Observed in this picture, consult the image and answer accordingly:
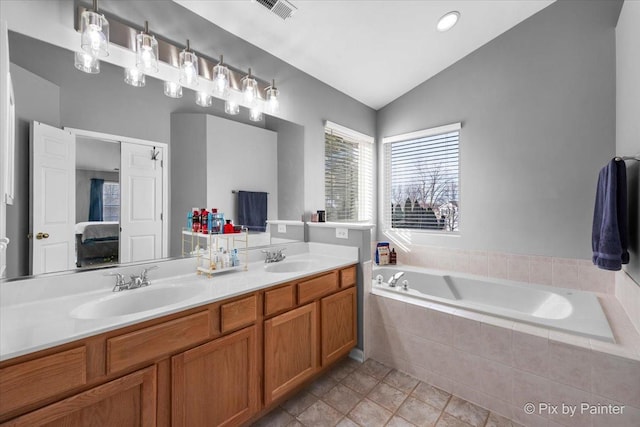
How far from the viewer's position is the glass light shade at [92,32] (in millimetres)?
1402

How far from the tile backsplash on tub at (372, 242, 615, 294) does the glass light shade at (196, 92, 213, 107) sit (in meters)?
2.64

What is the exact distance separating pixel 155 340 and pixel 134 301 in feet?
1.26

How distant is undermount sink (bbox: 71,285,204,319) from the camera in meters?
1.24

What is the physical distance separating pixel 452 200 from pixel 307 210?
5.44 ft

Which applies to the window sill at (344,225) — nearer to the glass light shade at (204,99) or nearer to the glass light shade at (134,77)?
the glass light shade at (204,99)

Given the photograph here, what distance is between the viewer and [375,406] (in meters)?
1.76

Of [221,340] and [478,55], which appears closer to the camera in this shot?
[221,340]

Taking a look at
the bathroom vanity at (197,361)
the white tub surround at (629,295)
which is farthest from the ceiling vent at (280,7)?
the white tub surround at (629,295)

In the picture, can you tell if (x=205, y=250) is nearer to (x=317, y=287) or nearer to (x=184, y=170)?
(x=184, y=170)

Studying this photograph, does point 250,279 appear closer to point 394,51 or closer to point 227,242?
point 227,242

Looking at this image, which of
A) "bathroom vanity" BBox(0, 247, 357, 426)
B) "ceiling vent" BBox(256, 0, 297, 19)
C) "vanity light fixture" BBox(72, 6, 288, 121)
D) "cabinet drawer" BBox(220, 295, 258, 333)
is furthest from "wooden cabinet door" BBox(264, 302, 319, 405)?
"ceiling vent" BBox(256, 0, 297, 19)

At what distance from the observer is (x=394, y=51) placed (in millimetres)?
2670

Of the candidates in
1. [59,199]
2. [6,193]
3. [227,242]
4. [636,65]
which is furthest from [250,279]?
[636,65]

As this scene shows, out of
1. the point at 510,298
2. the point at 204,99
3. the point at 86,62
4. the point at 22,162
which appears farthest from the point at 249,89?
the point at 510,298
